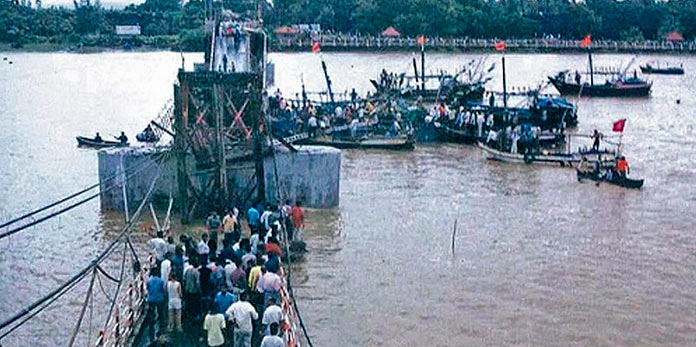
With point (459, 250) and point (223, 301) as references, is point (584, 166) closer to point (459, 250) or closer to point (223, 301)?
point (459, 250)

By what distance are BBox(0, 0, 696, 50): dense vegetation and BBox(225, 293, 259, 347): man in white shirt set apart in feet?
326

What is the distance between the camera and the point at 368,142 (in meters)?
38.0

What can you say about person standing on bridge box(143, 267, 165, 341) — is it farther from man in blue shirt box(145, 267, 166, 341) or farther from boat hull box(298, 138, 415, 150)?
boat hull box(298, 138, 415, 150)

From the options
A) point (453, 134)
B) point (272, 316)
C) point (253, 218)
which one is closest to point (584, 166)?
point (453, 134)

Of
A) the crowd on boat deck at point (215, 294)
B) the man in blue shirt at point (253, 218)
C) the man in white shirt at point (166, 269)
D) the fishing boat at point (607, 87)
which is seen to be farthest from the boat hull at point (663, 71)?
the man in white shirt at point (166, 269)

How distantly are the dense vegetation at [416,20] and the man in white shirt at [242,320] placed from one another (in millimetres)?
99493

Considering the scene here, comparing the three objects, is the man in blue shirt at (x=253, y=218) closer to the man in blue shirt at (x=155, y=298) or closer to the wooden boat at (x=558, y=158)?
the man in blue shirt at (x=155, y=298)

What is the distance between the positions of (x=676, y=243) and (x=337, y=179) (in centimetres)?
927

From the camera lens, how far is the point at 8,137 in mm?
45250

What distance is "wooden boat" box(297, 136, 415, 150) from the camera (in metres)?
37.9

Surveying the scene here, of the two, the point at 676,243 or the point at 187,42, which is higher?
the point at 187,42

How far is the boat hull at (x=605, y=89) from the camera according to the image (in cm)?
6519

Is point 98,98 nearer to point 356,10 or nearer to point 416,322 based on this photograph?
point 416,322

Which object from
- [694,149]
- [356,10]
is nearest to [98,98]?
[694,149]
